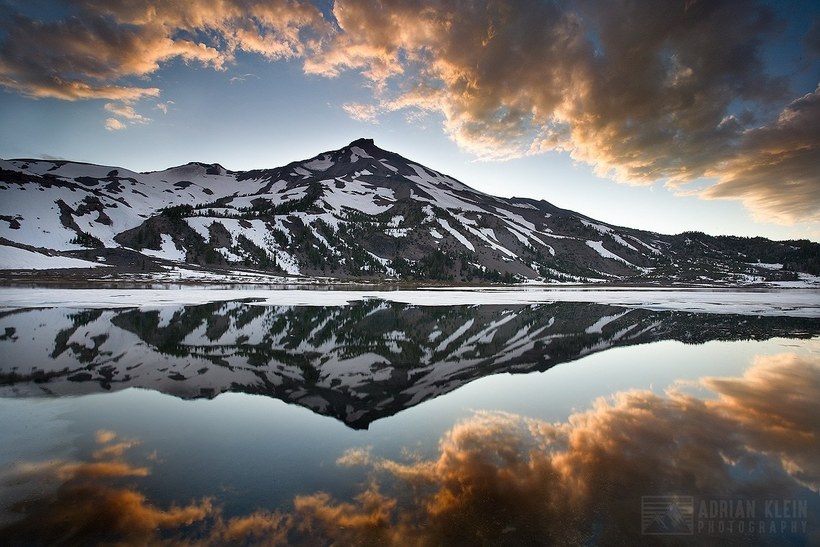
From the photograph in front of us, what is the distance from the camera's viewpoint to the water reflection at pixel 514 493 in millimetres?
6578

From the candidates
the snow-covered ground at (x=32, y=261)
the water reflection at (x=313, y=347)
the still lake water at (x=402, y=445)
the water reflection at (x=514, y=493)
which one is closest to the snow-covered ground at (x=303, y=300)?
the water reflection at (x=313, y=347)

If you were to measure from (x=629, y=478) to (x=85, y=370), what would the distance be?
67.7 ft

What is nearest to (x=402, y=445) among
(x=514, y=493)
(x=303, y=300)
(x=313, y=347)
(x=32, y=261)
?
(x=514, y=493)

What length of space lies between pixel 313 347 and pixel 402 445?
1453cm

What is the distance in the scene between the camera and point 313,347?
23.8 meters

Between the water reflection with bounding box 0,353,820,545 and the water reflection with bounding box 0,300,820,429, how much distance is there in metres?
4.49

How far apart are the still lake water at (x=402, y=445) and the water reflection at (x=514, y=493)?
0.04 metres

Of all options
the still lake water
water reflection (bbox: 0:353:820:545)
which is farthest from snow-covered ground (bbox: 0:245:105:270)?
water reflection (bbox: 0:353:820:545)

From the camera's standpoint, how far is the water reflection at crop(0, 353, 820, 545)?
6578 millimetres

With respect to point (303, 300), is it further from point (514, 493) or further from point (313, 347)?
point (514, 493)

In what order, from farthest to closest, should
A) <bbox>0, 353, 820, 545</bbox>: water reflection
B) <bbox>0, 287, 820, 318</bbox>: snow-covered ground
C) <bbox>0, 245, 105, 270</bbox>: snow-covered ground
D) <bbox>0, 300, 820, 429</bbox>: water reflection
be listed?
<bbox>0, 245, 105, 270</bbox>: snow-covered ground < <bbox>0, 287, 820, 318</bbox>: snow-covered ground < <bbox>0, 300, 820, 429</bbox>: water reflection < <bbox>0, 353, 820, 545</bbox>: water reflection

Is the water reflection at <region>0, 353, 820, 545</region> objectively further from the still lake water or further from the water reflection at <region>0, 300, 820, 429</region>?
the water reflection at <region>0, 300, 820, 429</region>

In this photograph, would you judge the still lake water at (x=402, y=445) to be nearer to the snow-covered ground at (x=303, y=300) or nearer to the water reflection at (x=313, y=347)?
the water reflection at (x=313, y=347)

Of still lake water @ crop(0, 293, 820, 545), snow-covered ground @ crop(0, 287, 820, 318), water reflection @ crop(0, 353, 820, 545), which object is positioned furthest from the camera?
snow-covered ground @ crop(0, 287, 820, 318)
